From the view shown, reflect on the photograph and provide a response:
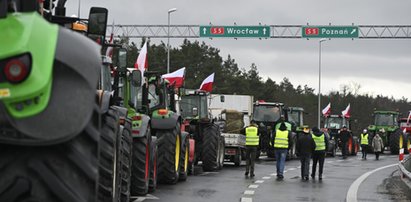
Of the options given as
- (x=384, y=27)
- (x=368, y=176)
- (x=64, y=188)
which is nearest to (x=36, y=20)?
(x=64, y=188)

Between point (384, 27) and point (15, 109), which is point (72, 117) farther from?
point (384, 27)

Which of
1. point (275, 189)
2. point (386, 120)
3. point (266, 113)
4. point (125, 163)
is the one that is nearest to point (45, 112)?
point (125, 163)

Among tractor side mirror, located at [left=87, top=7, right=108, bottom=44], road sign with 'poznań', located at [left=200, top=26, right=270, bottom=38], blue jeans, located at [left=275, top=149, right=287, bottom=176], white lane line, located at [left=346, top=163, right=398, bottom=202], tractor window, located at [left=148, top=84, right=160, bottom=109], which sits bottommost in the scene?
white lane line, located at [left=346, top=163, right=398, bottom=202]

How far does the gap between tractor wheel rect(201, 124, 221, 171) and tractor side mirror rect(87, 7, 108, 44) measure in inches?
689

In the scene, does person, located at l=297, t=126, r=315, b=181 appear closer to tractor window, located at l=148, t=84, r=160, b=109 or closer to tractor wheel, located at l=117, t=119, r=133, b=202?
tractor window, located at l=148, t=84, r=160, b=109

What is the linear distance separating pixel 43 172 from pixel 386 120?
48.0 meters

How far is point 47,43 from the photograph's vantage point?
3.98 metres

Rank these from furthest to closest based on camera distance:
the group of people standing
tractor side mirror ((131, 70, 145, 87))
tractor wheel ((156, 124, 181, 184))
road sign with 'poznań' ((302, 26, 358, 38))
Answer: road sign with 'poznań' ((302, 26, 358, 38))
the group of people standing
tractor wheel ((156, 124, 181, 184))
tractor side mirror ((131, 70, 145, 87))

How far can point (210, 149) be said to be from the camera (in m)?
23.9

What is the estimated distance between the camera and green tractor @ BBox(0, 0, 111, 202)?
3.81 m

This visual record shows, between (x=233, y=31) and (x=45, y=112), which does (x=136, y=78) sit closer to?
(x=45, y=112)

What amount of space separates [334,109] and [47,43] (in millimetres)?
107410

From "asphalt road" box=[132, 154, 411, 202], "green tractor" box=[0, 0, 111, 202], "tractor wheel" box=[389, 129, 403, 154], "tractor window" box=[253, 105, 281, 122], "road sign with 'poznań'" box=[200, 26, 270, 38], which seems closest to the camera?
"green tractor" box=[0, 0, 111, 202]

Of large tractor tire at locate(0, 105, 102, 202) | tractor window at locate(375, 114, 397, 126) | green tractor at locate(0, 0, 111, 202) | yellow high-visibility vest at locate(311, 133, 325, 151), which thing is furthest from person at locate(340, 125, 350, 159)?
large tractor tire at locate(0, 105, 102, 202)
